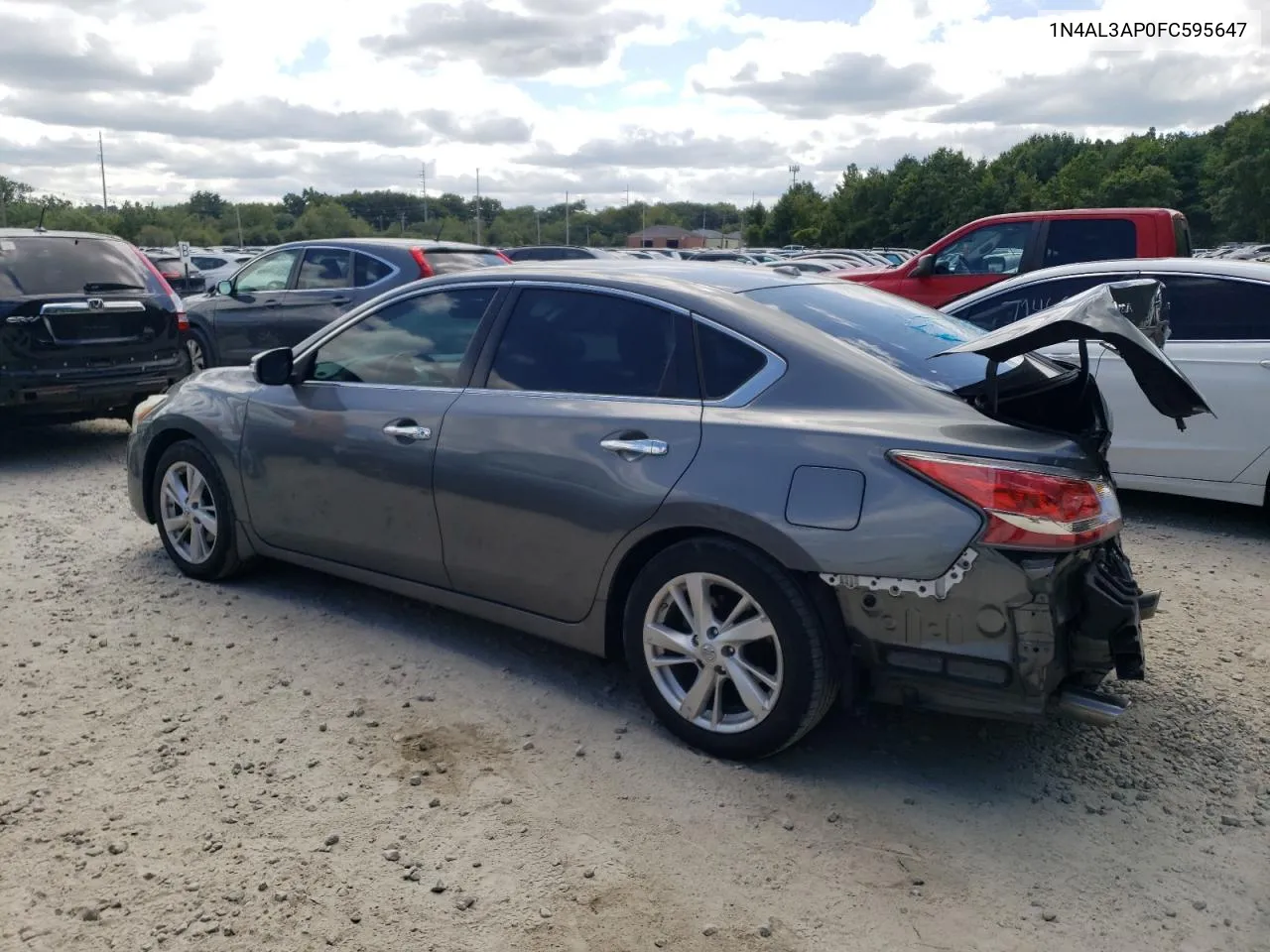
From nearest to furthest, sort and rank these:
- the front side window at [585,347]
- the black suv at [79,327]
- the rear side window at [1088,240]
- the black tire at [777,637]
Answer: the black tire at [777,637]
the front side window at [585,347]
the black suv at [79,327]
the rear side window at [1088,240]

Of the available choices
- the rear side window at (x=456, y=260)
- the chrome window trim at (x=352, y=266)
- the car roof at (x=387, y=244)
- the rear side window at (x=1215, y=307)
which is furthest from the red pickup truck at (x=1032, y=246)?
the chrome window trim at (x=352, y=266)

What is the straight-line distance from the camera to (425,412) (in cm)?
446

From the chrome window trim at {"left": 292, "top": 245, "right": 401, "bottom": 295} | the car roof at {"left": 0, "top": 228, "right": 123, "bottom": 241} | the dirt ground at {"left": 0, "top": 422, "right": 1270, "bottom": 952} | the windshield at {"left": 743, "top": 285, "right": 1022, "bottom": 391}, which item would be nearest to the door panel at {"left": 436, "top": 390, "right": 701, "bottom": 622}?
the dirt ground at {"left": 0, "top": 422, "right": 1270, "bottom": 952}

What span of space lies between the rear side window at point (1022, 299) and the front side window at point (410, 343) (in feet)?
12.2

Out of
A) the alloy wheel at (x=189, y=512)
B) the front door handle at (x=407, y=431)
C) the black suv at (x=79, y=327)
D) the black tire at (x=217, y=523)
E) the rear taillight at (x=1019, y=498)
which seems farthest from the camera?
the black suv at (x=79, y=327)

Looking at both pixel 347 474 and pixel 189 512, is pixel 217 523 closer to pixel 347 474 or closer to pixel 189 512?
pixel 189 512

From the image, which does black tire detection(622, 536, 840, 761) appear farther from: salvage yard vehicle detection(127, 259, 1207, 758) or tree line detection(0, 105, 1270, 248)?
tree line detection(0, 105, 1270, 248)

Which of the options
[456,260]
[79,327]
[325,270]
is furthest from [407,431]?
[325,270]

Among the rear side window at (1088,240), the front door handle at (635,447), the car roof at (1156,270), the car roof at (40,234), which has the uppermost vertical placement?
the rear side window at (1088,240)

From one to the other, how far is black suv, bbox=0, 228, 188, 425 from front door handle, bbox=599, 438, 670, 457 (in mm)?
5967

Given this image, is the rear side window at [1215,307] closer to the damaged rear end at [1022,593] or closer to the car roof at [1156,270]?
the car roof at [1156,270]

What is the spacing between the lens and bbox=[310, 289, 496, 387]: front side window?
14.9 feet

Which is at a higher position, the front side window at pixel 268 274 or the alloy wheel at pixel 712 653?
the front side window at pixel 268 274

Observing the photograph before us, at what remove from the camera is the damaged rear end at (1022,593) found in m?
3.19
